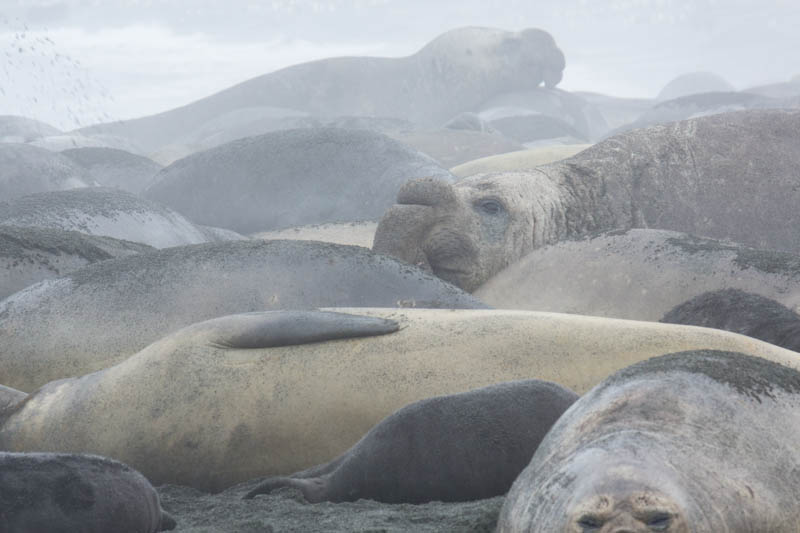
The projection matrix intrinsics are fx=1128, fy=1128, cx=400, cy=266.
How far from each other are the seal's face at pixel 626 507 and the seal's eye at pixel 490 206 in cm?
414

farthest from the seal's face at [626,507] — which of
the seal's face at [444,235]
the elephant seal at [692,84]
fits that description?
the elephant seal at [692,84]

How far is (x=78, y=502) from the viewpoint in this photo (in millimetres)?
2193

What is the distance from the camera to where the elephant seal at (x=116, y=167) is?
9.83 metres

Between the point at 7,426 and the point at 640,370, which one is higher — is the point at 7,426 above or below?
below

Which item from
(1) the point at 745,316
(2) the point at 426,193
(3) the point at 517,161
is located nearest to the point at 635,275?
(1) the point at 745,316

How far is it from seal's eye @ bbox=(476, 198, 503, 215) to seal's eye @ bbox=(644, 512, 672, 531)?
420 centimetres

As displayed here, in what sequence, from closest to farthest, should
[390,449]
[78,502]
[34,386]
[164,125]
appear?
[78,502] → [390,449] → [34,386] → [164,125]

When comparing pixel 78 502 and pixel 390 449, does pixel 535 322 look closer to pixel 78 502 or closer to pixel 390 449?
pixel 390 449

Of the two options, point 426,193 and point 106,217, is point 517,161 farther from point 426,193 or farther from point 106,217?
point 106,217

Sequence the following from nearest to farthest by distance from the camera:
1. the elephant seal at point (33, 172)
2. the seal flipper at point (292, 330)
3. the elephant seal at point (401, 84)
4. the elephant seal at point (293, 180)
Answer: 1. the seal flipper at point (292, 330)
2. the elephant seal at point (293, 180)
3. the elephant seal at point (33, 172)
4. the elephant seal at point (401, 84)

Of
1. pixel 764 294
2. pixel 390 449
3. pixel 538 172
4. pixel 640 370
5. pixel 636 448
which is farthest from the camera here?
pixel 538 172

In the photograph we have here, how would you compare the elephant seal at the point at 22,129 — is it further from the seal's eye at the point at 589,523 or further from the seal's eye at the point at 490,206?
the seal's eye at the point at 589,523

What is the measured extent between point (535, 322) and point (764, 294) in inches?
47.5

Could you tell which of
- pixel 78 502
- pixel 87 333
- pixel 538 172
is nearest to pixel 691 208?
pixel 538 172
